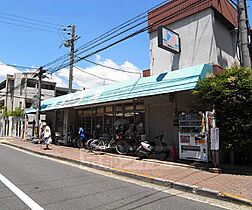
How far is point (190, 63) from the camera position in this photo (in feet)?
44.8

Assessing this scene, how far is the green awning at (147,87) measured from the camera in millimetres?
10336

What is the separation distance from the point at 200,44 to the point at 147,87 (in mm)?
3758

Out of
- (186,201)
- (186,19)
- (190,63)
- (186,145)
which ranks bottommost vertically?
(186,201)

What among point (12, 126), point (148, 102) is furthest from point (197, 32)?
point (12, 126)

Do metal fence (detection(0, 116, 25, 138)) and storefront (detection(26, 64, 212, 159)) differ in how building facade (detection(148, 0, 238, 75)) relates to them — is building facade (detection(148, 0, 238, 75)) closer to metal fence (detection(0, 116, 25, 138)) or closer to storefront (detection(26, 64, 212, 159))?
storefront (detection(26, 64, 212, 159))

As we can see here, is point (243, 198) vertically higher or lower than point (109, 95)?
lower

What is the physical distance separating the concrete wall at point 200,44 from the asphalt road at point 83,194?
26.0ft

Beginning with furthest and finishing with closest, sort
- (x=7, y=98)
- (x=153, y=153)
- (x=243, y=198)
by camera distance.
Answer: (x=7, y=98) → (x=153, y=153) → (x=243, y=198)

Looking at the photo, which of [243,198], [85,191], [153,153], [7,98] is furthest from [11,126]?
[243,198]

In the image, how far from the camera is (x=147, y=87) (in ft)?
40.4

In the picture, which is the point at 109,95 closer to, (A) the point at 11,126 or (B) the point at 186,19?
(B) the point at 186,19

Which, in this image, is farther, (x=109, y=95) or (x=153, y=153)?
(x=109, y=95)

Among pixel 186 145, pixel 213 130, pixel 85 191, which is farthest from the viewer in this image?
pixel 186 145

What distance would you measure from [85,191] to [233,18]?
43.4 ft
